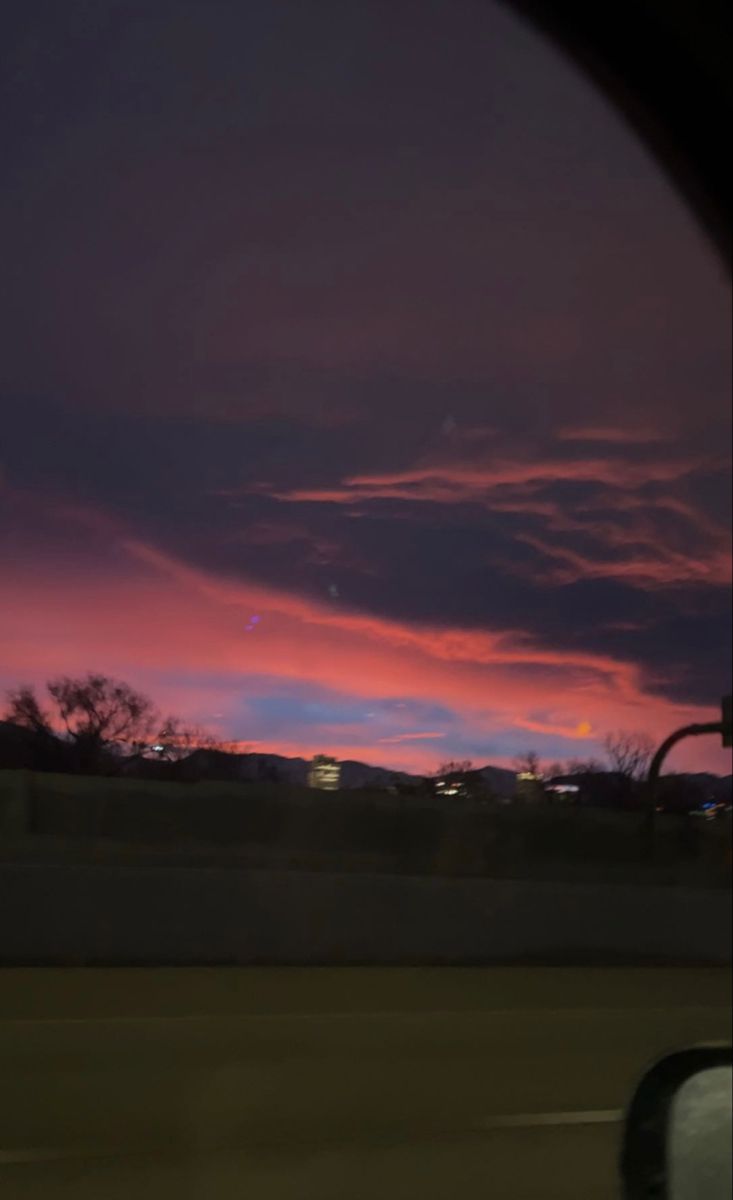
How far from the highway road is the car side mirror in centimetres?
229

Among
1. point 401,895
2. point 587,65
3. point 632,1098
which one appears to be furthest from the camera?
point 401,895

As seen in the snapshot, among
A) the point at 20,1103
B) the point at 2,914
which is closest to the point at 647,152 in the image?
the point at 20,1103

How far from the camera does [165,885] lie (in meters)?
15.1

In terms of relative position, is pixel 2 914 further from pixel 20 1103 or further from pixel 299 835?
pixel 20 1103

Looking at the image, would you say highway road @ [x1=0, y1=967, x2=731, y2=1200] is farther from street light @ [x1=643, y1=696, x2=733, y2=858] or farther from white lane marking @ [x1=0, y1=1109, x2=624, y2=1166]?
street light @ [x1=643, y1=696, x2=733, y2=858]

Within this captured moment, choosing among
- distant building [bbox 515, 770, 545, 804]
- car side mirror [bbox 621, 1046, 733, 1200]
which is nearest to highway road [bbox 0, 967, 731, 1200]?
car side mirror [bbox 621, 1046, 733, 1200]

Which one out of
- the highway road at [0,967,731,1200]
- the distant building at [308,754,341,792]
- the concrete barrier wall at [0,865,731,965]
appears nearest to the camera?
the highway road at [0,967,731,1200]

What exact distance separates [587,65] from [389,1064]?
6.81 m

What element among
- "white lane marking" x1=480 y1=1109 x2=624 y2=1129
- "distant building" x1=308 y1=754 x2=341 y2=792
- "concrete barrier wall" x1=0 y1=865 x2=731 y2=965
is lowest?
"white lane marking" x1=480 y1=1109 x2=624 y2=1129

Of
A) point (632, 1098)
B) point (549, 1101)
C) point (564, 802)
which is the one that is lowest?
point (549, 1101)

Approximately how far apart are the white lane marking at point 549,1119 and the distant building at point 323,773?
11.4m

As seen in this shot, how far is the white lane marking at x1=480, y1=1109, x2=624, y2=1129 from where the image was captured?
7.35 m

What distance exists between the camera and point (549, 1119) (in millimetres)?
7531

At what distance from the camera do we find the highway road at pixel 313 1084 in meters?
6.09
